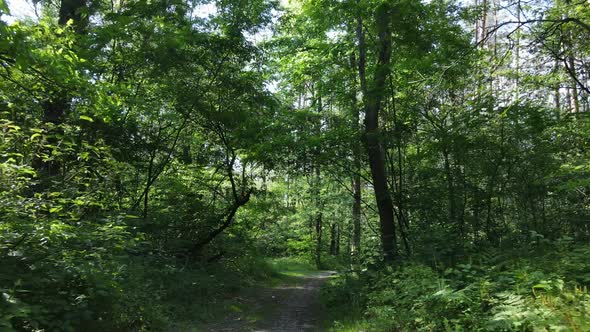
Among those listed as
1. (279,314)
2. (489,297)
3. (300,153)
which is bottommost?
(279,314)

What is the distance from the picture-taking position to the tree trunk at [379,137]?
10266 millimetres

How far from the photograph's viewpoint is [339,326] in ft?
24.9

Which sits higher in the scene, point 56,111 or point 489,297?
point 56,111

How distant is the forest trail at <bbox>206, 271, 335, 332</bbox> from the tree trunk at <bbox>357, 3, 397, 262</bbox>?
2529mm

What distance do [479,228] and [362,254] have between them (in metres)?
3.32

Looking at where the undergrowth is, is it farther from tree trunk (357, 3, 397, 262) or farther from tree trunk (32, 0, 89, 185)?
tree trunk (32, 0, 89, 185)

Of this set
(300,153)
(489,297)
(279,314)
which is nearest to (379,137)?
(300,153)

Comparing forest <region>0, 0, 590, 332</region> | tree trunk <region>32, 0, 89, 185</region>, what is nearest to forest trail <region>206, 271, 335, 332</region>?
forest <region>0, 0, 590, 332</region>

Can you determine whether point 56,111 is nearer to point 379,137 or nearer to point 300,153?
point 300,153

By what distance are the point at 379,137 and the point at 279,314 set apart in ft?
17.1

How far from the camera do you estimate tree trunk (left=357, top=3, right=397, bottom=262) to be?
10266 mm

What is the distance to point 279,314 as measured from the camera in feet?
31.4

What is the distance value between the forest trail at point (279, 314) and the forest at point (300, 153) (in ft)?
0.39

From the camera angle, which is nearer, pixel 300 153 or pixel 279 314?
pixel 279 314
